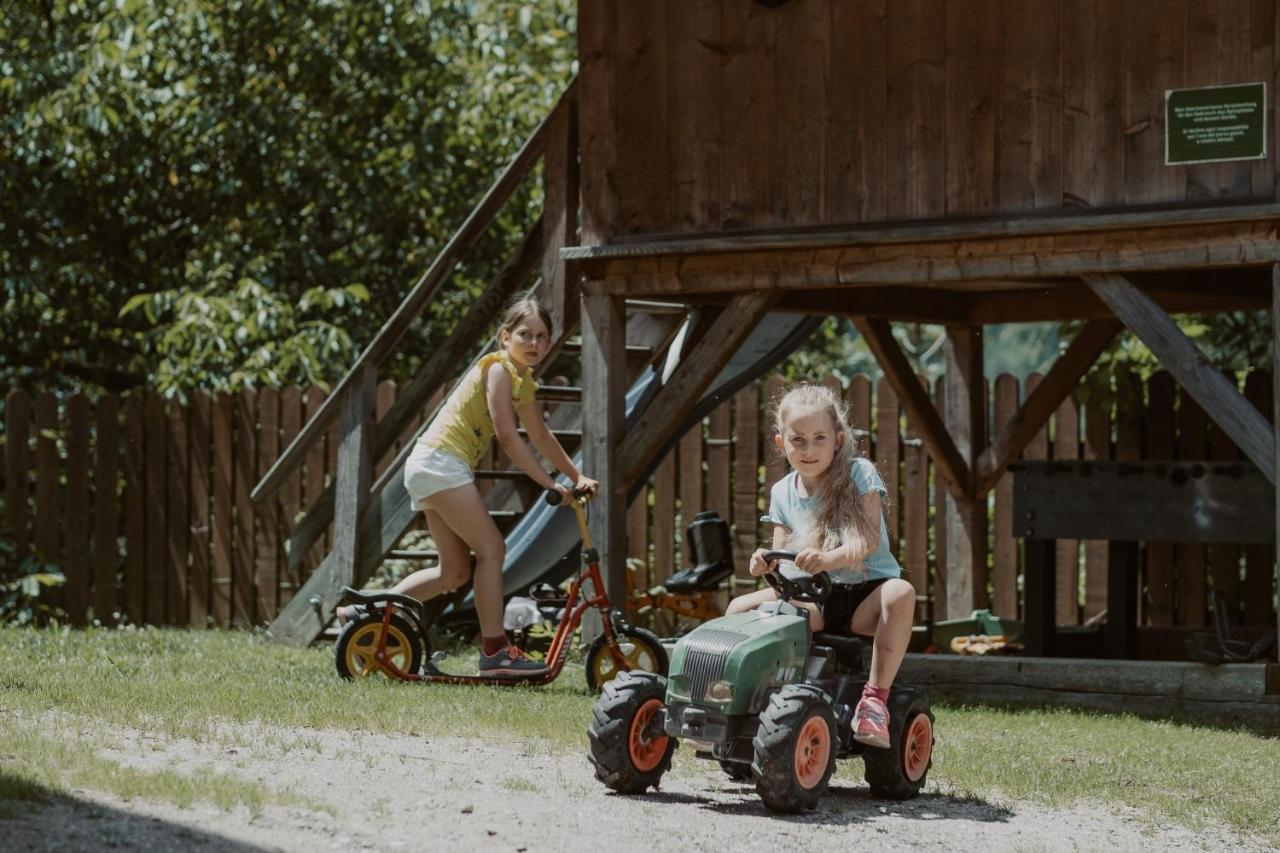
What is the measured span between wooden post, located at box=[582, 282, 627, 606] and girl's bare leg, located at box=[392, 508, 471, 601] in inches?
47.8

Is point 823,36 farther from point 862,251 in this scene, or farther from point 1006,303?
point 1006,303

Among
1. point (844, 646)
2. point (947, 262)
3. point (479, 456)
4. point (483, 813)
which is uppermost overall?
point (947, 262)

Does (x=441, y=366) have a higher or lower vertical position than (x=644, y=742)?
higher

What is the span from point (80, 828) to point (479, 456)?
426 cm

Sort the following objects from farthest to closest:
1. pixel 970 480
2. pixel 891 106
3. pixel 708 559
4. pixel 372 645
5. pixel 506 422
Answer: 1. pixel 970 480
2. pixel 708 559
3. pixel 891 106
4. pixel 372 645
5. pixel 506 422

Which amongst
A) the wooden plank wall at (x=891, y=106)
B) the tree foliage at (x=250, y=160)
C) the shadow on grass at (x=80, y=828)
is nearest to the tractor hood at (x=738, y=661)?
the shadow on grass at (x=80, y=828)

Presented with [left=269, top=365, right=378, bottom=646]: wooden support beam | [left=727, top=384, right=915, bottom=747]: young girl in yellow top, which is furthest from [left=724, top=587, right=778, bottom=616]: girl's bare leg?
[left=269, top=365, right=378, bottom=646]: wooden support beam

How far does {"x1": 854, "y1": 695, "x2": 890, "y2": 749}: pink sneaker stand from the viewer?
5.94 metres

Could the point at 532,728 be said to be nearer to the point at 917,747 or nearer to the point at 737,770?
the point at 737,770

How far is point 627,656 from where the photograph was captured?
8.73 meters

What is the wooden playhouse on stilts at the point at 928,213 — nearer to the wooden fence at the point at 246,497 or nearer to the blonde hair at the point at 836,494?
the wooden fence at the point at 246,497

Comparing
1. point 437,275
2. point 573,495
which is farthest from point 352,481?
point 573,495

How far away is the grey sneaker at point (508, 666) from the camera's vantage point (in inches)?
347

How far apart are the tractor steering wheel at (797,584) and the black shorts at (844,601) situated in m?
0.10
